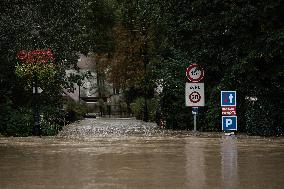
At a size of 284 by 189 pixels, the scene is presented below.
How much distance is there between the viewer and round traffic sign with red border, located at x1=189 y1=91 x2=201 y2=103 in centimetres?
2200

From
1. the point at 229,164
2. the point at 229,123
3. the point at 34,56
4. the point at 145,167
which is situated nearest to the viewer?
the point at 145,167

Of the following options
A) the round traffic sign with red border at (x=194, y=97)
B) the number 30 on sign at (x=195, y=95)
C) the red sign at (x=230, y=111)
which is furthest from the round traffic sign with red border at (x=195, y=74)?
the red sign at (x=230, y=111)

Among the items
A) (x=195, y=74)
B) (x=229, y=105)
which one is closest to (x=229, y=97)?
(x=229, y=105)

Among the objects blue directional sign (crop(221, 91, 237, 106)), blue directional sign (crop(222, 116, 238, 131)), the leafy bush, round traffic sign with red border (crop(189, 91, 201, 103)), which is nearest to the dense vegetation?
the leafy bush

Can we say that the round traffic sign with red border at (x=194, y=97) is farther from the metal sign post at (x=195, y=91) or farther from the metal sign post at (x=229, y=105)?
the metal sign post at (x=229, y=105)

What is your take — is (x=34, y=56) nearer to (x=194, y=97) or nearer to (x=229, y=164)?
(x=194, y=97)

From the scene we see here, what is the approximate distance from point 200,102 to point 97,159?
28.9 feet

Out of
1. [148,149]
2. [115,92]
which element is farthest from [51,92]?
[115,92]

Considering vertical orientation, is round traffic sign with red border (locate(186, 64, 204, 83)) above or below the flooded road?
above

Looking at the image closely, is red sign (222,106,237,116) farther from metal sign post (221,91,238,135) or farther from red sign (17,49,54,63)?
red sign (17,49,54,63)

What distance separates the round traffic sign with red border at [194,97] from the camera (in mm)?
22000

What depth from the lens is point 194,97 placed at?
22047mm

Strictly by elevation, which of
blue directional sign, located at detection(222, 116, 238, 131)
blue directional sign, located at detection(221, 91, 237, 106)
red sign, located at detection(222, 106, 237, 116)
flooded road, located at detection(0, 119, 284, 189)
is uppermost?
blue directional sign, located at detection(221, 91, 237, 106)

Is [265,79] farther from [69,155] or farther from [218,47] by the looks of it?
[69,155]
